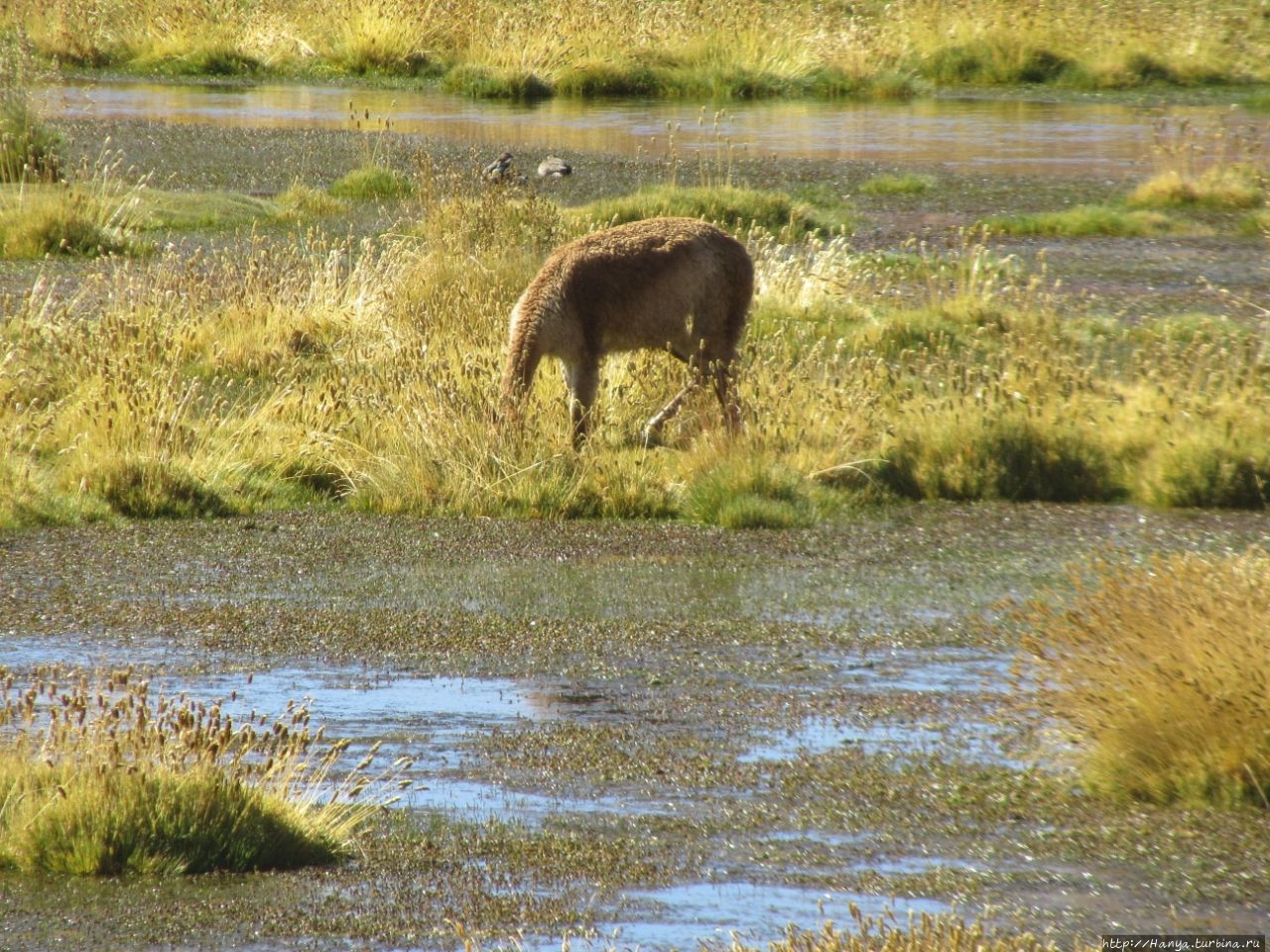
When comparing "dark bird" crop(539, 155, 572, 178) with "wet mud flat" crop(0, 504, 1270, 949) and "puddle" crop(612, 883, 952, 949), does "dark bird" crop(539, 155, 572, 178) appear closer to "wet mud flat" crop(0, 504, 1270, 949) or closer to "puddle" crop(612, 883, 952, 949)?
"wet mud flat" crop(0, 504, 1270, 949)

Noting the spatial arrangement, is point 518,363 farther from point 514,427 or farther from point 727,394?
point 727,394

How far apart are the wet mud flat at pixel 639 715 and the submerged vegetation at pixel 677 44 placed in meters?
27.9

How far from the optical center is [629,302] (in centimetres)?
1141

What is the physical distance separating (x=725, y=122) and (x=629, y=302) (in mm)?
23063

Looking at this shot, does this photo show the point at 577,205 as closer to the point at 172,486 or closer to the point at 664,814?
the point at 172,486

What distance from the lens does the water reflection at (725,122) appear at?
29.5 m

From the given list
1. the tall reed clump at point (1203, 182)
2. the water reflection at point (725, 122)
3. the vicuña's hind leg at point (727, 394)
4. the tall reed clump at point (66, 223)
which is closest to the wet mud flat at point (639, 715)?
the vicuña's hind leg at point (727, 394)

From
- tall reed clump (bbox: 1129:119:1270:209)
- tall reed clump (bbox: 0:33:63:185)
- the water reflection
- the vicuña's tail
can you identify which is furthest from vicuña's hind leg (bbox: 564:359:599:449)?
the water reflection

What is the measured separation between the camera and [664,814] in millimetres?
6699

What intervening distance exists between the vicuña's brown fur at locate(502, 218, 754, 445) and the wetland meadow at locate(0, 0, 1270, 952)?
2.26ft

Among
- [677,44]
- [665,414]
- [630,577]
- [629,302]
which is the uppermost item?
[677,44]

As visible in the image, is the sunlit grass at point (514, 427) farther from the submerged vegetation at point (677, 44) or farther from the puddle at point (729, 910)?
the submerged vegetation at point (677, 44)

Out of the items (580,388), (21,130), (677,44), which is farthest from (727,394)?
(677,44)

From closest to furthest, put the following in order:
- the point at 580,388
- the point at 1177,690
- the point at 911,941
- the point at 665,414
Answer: the point at 911,941 → the point at 1177,690 → the point at 580,388 → the point at 665,414
